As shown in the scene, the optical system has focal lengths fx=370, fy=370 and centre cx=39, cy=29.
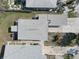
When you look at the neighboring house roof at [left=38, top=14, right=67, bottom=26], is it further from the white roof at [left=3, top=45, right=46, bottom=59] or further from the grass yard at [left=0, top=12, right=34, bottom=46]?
the white roof at [left=3, top=45, right=46, bottom=59]

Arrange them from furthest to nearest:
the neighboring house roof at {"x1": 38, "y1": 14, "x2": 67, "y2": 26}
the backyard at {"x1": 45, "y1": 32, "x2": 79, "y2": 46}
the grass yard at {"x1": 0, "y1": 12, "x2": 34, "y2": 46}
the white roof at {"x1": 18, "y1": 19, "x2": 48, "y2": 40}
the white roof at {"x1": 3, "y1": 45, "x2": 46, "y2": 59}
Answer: the grass yard at {"x1": 0, "y1": 12, "x2": 34, "y2": 46}
the backyard at {"x1": 45, "y1": 32, "x2": 79, "y2": 46}
the neighboring house roof at {"x1": 38, "y1": 14, "x2": 67, "y2": 26}
the white roof at {"x1": 18, "y1": 19, "x2": 48, "y2": 40}
the white roof at {"x1": 3, "y1": 45, "x2": 46, "y2": 59}

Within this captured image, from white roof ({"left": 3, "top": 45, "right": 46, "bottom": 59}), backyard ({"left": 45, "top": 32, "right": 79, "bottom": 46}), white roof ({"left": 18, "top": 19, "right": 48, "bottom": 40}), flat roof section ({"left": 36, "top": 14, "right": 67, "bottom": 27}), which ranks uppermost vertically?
flat roof section ({"left": 36, "top": 14, "right": 67, "bottom": 27})

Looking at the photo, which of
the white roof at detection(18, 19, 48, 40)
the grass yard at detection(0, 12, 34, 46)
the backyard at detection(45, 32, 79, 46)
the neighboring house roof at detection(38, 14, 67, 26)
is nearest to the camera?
the white roof at detection(18, 19, 48, 40)

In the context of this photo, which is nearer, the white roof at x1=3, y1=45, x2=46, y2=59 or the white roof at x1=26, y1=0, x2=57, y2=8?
the white roof at x1=3, y1=45, x2=46, y2=59

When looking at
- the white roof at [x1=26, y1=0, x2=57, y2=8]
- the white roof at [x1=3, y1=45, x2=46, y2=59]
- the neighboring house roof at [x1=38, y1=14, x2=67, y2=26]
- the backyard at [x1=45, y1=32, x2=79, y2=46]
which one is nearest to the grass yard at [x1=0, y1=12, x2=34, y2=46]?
the white roof at [x1=26, y1=0, x2=57, y2=8]

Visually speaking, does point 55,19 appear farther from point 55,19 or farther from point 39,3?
point 39,3

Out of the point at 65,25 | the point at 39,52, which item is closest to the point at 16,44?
the point at 39,52
